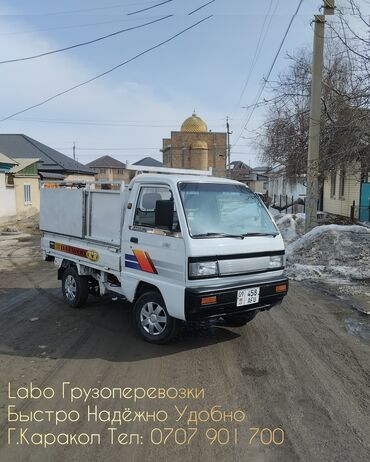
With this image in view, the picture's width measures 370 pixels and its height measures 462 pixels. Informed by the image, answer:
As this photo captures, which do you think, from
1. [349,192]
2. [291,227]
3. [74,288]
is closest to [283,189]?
[349,192]

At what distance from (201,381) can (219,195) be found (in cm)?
236

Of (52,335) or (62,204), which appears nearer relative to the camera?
(52,335)

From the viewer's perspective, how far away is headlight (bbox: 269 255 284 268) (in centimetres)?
531

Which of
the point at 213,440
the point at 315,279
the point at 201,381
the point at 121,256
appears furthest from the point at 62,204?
the point at 315,279

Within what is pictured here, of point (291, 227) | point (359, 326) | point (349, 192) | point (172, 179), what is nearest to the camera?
point (172, 179)

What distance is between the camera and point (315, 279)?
30.0 feet

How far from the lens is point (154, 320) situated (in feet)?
17.0

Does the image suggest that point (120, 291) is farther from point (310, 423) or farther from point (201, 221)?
point (310, 423)

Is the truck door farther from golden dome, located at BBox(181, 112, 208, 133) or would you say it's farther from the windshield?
golden dome, located at BBox(181, 112, 208, 133)

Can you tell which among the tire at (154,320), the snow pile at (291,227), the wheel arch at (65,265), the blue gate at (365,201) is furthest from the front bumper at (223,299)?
the blue gate at (365,201)

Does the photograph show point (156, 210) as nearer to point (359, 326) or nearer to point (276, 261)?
point (276, 261)

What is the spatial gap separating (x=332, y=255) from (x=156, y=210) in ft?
23.4

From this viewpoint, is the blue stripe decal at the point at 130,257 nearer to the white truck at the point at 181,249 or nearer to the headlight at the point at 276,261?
the white truck at the point at 181,249

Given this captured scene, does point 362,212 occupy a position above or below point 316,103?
below
